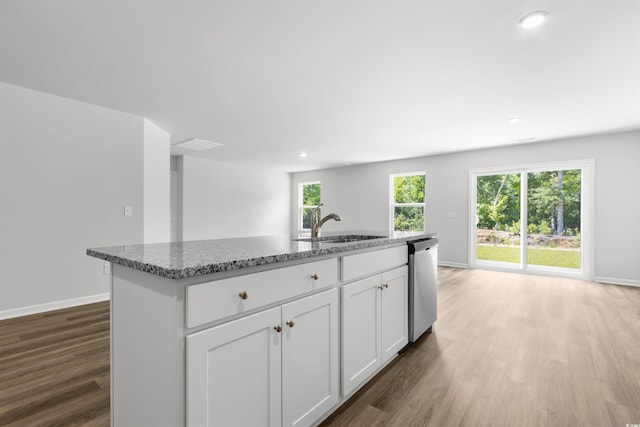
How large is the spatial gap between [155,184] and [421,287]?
12.4 ft

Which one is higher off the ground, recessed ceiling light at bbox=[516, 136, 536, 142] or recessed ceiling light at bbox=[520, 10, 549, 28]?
recessed ceiling light at bbox=[520, 10, 549, 28]

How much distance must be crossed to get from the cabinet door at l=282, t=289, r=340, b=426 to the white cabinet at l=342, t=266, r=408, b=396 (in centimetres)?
9

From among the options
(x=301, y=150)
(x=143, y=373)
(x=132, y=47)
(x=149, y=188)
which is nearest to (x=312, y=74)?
(x=132, y=47)

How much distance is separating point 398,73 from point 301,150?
3.48 metres

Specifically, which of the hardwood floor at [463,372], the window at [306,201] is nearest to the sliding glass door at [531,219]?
the hardwood floor at [463,372]

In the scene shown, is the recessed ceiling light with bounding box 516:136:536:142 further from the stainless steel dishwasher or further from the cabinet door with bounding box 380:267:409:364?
the cabinet door with bounding box 380:267:409:364

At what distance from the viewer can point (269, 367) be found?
120 centimetres

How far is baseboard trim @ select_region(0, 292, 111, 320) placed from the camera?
3.01 meters

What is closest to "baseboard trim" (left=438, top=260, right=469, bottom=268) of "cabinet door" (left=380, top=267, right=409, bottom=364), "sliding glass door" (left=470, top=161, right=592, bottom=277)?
"sliding glass door" (left=470, top=161, right=592, bottom=277)

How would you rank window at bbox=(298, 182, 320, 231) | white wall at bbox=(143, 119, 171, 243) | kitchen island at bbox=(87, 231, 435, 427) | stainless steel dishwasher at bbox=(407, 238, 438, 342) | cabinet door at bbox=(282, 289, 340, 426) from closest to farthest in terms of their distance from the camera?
1. kitchen island at bbox=(87, 231, 435, 427)
2. cabinet door at bbox=(282, 289, 340, 426)
3. stainless steel dishwasher at bbox=(407, 238, 438, 342)
4. white wall at bbox=(143, 119, 171, 243)
5. window at bbox=(298, 182, 320, 231)

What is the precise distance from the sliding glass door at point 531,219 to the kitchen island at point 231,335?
5.06 meters

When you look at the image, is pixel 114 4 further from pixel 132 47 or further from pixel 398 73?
pixel 398 73

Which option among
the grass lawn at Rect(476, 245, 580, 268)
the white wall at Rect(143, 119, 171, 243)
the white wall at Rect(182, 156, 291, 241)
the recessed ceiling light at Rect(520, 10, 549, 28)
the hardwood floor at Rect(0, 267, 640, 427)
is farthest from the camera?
the white wall at Rect(182, 156, 291, 241)

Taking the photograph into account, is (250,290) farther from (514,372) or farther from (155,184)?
(155,184)
